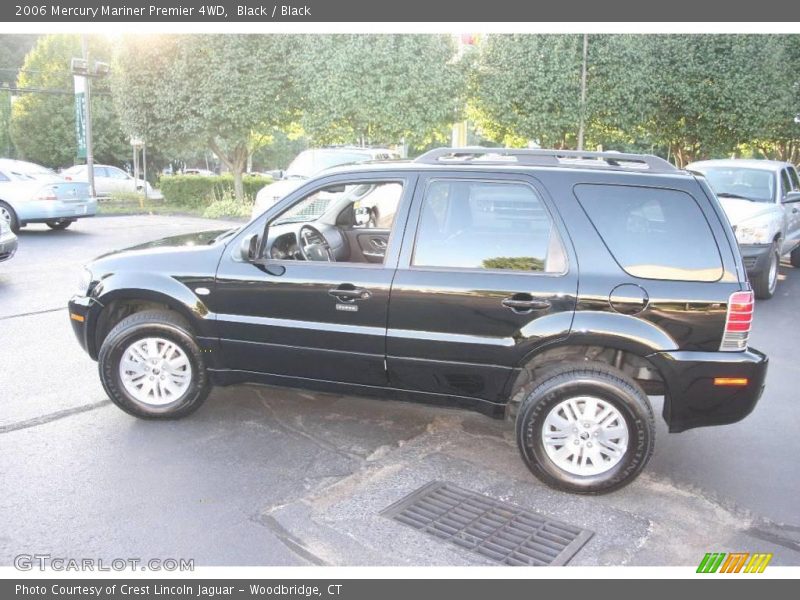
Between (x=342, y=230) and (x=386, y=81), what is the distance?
500 inches

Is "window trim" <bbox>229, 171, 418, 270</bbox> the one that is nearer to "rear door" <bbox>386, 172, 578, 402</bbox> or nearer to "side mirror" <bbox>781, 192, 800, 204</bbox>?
"rear door" <bbox>386, 172, 578, 402</bbox>

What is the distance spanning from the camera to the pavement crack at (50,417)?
4547mm

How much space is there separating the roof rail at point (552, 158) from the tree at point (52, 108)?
133 feet

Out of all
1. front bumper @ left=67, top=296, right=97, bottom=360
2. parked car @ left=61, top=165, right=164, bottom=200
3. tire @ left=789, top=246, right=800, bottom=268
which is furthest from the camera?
parked car @ left=61, top=165, right=164, bottom=200

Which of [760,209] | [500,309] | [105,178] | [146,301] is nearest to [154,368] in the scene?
[146,301]

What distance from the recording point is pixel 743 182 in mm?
10148

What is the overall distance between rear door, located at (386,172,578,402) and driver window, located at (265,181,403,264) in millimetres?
664

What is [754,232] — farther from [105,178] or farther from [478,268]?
[105,178]

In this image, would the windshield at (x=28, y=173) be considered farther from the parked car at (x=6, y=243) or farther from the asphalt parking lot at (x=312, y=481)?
the asphalt parking lot at (x=312, y=481)

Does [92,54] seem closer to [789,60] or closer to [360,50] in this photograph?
[360,50]

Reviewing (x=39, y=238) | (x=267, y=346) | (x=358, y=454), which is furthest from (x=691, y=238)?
(x=39, y=238)

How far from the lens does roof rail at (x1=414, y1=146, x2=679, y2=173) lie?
408 cm

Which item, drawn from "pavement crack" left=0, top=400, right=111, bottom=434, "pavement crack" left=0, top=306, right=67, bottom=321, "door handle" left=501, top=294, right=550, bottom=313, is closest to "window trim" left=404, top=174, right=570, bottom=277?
"door handle" left=501, top=294, right=550, bottom=313

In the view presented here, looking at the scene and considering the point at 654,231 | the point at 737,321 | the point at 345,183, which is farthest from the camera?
the point at 345,183
